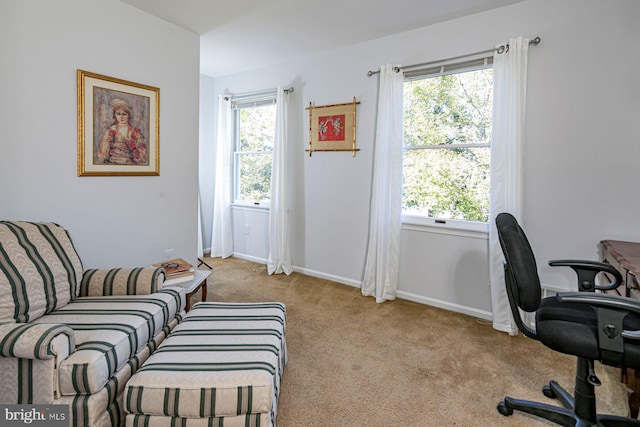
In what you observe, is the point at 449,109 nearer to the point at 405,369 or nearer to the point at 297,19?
the point at 297,19

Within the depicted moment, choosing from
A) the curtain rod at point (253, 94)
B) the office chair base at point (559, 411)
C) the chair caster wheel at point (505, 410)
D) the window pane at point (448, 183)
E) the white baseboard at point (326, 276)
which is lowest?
the chair caster wheel at point (505, 410)

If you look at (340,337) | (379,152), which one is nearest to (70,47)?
(379,152)

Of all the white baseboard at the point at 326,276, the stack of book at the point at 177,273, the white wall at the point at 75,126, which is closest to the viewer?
the white wall at the point at 75,126

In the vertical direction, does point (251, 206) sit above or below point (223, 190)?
below

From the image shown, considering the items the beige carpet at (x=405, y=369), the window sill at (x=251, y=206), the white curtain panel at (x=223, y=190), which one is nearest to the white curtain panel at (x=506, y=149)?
the beige carpet at (x=405, y=369)

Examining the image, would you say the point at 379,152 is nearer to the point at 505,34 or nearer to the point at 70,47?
the point at 505,34

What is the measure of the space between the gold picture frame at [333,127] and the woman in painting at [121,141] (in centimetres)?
175

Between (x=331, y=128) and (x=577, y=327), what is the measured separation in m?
2.82

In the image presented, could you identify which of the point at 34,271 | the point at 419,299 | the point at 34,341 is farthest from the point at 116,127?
the point at 419,299

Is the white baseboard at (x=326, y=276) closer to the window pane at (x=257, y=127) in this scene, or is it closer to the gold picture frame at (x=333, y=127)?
the gold picture frame at (x=333, y=127)

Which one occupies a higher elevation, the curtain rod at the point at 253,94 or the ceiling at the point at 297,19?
the ceiling at the point at 297,19

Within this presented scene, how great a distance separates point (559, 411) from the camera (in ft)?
5.24

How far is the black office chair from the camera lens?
1.31 meters

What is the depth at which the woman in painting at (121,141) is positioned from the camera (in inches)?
105
